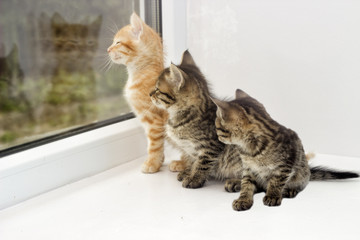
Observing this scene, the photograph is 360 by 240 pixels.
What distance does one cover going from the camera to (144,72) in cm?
192

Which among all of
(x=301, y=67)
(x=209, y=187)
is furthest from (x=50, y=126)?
(x=301, y=67)

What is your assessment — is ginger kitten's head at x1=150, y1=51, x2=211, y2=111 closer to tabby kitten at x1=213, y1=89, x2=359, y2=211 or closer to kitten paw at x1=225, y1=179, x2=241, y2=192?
tabby kitten at x1=213, y1=89, x2=359, y2=211

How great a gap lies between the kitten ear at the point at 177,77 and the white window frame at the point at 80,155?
42 cm

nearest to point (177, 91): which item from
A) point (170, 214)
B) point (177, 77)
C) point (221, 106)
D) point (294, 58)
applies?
point (177, 77)

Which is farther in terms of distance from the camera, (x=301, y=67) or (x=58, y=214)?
(x=301, y=67)

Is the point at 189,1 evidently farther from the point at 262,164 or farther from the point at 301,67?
the point at 262,164

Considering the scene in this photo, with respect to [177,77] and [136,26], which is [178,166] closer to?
[177,77]

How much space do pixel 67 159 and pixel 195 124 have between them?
0.50 meters

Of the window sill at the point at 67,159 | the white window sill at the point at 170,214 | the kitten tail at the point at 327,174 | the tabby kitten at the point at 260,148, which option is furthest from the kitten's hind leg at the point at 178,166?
the kitten tail at the point at 327,174

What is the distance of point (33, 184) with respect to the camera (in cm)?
171

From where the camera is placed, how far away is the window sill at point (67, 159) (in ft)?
5.40

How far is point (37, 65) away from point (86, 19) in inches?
12.1

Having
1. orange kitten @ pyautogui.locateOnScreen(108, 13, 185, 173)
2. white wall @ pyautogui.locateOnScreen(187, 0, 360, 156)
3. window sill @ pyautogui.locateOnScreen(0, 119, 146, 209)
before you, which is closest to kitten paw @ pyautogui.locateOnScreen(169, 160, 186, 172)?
orange kitten @ pyautogui.locateOnScreen(108, 13, 185, 173)

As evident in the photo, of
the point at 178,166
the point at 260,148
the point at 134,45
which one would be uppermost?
the point at 134,45
